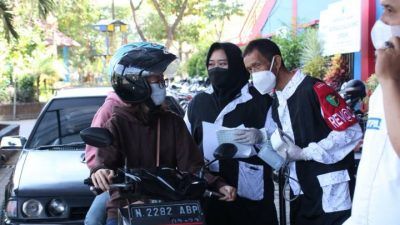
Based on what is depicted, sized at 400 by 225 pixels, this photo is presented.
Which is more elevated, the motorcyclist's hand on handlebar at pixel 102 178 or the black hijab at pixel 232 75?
the black hijab at pixel 232 75

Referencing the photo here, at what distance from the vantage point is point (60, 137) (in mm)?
5316

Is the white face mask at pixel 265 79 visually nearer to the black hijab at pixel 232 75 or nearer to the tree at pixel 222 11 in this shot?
the black hijab at pixel 232 75

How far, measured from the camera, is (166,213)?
227cm

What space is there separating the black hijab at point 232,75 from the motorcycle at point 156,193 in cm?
120

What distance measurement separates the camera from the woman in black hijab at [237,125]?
141 inches

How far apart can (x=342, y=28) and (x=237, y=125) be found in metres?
9.74

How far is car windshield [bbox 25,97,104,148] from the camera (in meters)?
5.29

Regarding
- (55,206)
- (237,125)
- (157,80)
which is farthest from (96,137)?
(55,206)

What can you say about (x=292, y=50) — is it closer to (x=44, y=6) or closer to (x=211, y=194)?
(x=44, y=6)

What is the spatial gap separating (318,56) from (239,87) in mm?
9954

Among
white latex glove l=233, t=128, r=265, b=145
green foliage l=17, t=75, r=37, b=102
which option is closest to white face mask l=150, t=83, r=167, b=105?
white latex glove l=233, t=128, r=265, b=145

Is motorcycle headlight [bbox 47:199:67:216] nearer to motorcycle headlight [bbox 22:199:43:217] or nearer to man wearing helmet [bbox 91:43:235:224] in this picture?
motorcycle headlight [bbox 22:199:43:217]

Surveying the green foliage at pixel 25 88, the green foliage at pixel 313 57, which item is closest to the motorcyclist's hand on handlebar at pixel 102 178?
the green foliage at pixel 313 57

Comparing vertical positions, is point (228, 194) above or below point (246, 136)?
below
